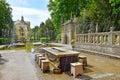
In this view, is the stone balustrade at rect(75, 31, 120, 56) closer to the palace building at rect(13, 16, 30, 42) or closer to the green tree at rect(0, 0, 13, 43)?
the green tree at rect(0, 0, 13, 43)

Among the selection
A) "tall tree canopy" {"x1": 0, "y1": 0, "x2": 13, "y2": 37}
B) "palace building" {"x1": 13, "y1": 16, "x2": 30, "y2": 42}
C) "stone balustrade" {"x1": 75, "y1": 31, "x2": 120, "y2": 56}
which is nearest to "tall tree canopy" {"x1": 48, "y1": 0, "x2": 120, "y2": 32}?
"stone balustrade" {"x1": 75, "y1": 31, "x2": 120, "y2": 56}

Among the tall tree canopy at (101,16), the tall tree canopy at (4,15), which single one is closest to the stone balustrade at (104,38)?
the tall tree canopy at (101,16)

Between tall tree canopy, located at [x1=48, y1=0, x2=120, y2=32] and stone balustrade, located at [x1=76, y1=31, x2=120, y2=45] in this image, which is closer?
stone balustrade, located at [x1=76, y1=31, x2=120, y2=45]

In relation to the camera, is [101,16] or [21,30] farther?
[21,30]

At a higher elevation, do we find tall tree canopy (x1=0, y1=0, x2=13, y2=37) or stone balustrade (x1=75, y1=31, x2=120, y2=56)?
tall tree canopy (x1=0, y1=0, x2=13, y2=37)

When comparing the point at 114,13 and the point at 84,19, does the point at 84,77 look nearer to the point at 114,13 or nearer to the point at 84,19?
the point at 114,13

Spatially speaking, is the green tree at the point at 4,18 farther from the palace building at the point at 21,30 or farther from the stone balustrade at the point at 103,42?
the palace building at the point at 21,30

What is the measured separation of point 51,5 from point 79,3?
289 inches

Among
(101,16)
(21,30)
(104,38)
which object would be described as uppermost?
(21,30)

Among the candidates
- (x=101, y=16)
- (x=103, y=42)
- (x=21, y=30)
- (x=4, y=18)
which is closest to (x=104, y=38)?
(x=103, y=42)

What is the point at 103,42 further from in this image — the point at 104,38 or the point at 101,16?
the point at 101,16

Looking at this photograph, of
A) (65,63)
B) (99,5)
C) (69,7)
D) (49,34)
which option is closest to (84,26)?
(99,5)

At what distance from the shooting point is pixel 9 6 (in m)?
56.2

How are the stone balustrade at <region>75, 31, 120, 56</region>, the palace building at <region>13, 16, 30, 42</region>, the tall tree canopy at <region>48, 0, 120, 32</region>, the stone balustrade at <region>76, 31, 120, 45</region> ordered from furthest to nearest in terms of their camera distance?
the palace building at <region>13, 16, 30, 42</region>
the tall tree canopy at <region>48, 0, 120, 32</region>
the stone balustrade at <region>76, 31, 120, 45</region>
the stone balustrade at <region>75, 31, 120, 56</region>
